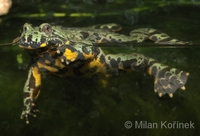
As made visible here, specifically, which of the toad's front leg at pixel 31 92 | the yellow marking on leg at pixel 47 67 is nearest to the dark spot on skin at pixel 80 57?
the yellow marking on leg at pixel 47 67

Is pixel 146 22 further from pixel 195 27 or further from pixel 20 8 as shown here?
pixel 20 8

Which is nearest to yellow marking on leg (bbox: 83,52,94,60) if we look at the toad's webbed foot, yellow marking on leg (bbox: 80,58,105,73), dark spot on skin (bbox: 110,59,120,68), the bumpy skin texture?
the bumpy skin texture

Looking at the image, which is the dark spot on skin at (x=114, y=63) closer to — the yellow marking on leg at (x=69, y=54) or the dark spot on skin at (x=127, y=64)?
the dark spot on skin at (x=127, y=64)

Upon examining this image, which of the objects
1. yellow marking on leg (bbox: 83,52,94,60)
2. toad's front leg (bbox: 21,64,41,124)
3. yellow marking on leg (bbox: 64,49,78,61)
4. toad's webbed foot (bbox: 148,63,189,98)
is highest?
yellow marking on leg (bbox: 64,49,78,61)

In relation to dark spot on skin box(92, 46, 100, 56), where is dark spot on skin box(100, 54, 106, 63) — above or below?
below

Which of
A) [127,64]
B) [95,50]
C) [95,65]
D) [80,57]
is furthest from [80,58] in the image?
[127,64]

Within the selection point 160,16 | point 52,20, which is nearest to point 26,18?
point 52,20

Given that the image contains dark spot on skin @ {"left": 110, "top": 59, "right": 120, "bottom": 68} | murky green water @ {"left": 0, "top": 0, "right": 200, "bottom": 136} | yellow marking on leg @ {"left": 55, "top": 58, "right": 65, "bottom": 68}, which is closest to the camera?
murky green water @ {"left": 0, "top": 0, "right": 200, "bottom": 136}

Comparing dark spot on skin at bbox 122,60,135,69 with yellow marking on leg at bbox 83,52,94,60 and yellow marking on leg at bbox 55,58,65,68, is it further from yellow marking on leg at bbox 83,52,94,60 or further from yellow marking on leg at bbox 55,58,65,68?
yellow marking on leg at bbox 55,58,65,68
